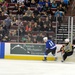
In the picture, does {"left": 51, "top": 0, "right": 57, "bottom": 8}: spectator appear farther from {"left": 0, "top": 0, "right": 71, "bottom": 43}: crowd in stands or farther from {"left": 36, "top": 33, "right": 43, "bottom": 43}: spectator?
{"left": 36, "top": 33, "right": 43, "bottom": 43}: spectator

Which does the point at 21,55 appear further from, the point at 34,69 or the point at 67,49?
the point at 34,69

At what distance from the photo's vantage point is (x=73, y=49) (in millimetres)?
15820

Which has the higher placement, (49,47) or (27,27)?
(27,27)

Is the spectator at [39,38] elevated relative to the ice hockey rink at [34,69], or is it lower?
elevated

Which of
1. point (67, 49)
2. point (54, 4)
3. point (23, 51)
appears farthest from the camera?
point (54, 4)

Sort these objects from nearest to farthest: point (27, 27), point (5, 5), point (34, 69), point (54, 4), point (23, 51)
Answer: point (34, 69) < point (27, 27) < point (23, 51) < point (54, 4) < point (5, 5)

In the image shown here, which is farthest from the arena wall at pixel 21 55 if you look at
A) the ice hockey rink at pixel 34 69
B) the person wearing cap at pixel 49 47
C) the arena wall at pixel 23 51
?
the ice hockey rink at pixel 34 69

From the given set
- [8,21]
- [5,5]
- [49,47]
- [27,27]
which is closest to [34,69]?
[49,47]

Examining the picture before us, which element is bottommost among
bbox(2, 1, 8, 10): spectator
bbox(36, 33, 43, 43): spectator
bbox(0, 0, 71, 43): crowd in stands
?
bbox(36, 33, 43, 43): spectator

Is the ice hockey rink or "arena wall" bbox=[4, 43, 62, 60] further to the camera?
"arena wall" bbox=[4, 43, 62, 60]

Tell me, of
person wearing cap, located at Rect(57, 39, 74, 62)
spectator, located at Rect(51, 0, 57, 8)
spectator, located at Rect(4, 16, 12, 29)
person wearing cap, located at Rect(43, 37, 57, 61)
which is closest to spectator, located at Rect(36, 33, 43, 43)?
person wearing cap, located at Rect(43, 37, 57, 61)

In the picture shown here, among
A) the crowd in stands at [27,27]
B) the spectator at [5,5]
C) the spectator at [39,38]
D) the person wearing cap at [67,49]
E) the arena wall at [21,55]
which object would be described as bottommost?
the arena wall at [21,55]

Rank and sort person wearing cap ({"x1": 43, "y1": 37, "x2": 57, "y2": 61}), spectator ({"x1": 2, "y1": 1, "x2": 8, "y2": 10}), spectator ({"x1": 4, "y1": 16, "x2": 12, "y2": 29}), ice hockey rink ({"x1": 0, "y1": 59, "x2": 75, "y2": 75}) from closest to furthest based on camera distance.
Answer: ice hockey rink ({"x1": 0, "y1": 59, "x2": 75, "y2": 75}) → person wearing cap ({"x1": 43, "y1": 37, "x2": 57, "y2": 61}) → spectator ({"x1": 4, "y1": 16, "x2": 12, "y2": 29}) → spectator ({"x1": 2, "y1": 1, "x2": 8, "y2": 10})

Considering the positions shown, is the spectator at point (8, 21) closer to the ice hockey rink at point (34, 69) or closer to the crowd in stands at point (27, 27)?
Answer: the crowd in stands at point (27, 27)
